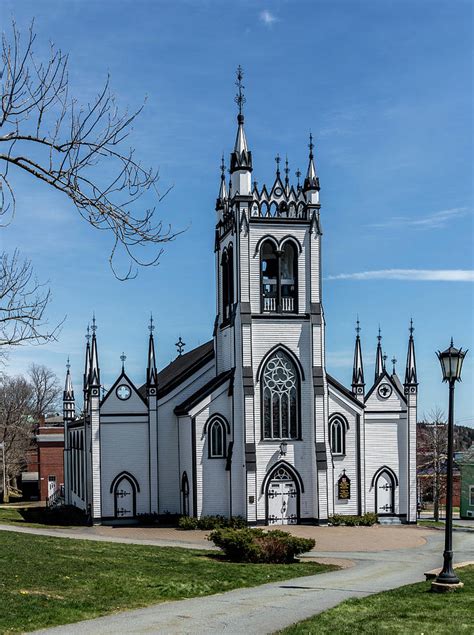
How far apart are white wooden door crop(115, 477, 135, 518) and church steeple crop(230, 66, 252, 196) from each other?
15.5 metres

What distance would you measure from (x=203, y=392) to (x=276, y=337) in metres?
4.51

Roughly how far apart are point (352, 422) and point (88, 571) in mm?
26292

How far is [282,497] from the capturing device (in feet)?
138

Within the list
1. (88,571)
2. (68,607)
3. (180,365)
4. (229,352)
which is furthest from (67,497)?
(68,607)

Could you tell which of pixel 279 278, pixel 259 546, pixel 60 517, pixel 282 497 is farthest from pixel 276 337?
pixel 259 546

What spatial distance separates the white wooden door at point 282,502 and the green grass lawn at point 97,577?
13853 millimetres

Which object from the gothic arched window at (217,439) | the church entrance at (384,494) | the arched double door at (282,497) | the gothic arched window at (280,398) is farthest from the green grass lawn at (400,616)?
the church entrance at (384,494)

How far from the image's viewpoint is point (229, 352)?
43219 mm

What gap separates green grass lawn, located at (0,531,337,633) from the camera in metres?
15.3

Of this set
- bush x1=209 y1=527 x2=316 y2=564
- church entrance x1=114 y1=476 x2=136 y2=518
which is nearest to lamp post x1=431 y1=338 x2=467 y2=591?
bush x1=209 y1=527 x2=316 y2=564

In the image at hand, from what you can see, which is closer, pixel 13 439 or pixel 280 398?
pixel 280 398

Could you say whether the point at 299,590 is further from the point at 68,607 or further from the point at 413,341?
the point at 413,341

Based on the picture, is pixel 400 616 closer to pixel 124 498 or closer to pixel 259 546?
pixel 259 546

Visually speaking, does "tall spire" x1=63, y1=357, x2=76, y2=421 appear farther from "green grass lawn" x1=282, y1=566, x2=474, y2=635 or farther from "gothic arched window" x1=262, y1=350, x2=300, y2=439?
"green grass lawn" x1=282, y1=566, x2=474, y2=635
